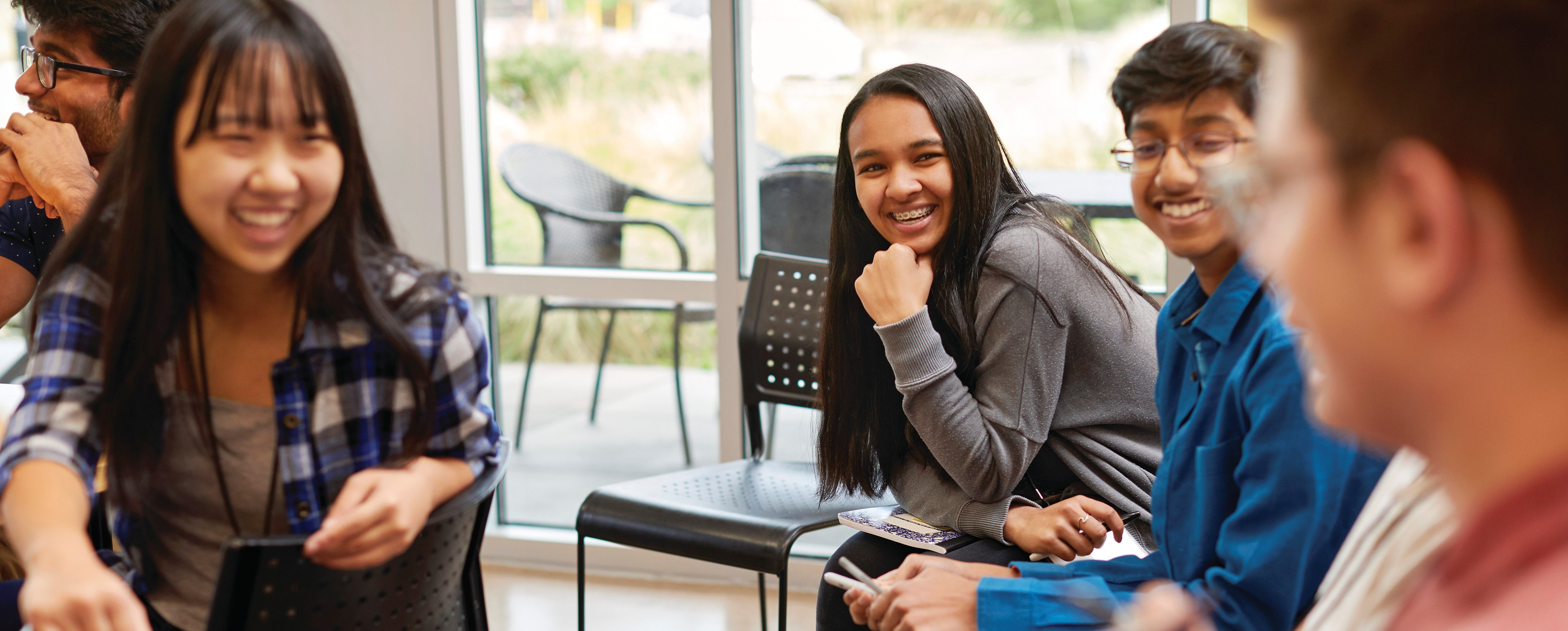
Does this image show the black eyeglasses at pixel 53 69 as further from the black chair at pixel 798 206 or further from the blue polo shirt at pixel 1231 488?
the blue polo shirt at pixel 1231 488

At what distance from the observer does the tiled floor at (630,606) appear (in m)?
2.63

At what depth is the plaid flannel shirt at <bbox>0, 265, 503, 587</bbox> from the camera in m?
1.09

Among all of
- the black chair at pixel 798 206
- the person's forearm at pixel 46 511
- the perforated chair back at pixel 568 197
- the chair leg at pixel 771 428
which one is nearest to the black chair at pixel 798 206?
the black chair at pixel 798 206

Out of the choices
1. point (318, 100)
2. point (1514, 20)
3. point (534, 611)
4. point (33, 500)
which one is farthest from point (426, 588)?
point (534, 611)

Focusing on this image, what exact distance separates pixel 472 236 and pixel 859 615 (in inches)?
72.6

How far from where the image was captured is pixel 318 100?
1069mm

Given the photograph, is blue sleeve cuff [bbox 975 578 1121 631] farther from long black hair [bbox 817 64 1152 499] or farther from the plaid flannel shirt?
the plaid flannel shirt

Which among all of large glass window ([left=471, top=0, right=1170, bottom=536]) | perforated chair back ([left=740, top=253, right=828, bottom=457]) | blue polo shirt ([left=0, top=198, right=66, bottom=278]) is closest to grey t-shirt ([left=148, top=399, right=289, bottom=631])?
blue polo shirt ([left=0, top=198, right=66, bottom=278])

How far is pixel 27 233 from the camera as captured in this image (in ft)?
6.40

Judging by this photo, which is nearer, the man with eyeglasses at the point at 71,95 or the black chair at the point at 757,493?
the man with eyeglasses at the point at 71,95

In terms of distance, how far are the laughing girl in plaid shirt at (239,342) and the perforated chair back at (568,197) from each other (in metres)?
1.69

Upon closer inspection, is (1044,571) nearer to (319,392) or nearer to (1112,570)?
(1112,570)

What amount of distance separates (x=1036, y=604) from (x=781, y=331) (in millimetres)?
1183

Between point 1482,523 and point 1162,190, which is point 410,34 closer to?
point 1162,190
